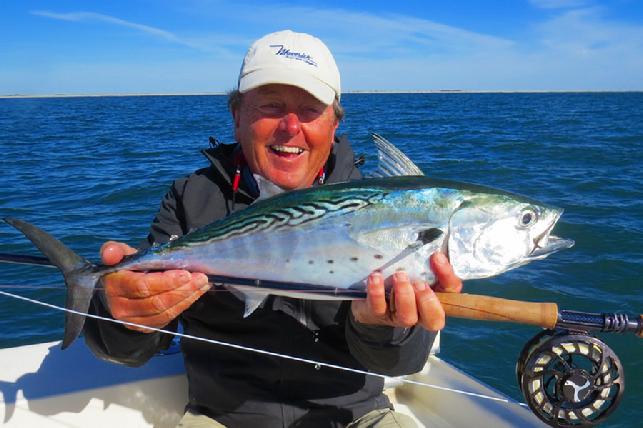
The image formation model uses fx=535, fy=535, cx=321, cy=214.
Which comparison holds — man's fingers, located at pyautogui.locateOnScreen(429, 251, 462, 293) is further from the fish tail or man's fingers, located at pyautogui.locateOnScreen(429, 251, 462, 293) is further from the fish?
the fish tail

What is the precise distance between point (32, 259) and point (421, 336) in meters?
2.05

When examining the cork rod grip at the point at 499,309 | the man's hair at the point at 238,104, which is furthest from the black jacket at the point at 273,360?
the man's hair at the point at 238,104

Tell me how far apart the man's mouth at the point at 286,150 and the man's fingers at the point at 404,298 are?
0.99 meters

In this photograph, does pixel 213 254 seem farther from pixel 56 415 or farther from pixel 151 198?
pixel 151 198

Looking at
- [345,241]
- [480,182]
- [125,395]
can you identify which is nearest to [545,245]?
[345,241]

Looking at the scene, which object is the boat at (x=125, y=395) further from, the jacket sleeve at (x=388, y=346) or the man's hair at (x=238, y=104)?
the man's hair at (x=238, y=104)

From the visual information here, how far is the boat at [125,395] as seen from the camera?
3109 mm

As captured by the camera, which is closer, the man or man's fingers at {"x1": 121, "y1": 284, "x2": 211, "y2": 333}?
man's fingers at {"x1": 121, "y1": 284, "x2": 211, "y2": 333}

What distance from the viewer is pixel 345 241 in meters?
2.26

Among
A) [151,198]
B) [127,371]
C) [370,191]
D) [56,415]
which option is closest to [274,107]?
[370,191]

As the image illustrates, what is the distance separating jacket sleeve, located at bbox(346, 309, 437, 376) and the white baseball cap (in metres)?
1.22

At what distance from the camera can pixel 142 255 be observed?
2441 mm

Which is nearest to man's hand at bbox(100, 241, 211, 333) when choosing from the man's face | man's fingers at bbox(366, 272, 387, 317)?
man's fingers at bbox(366, 272, 387, 317)

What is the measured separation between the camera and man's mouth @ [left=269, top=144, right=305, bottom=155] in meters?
2.85
